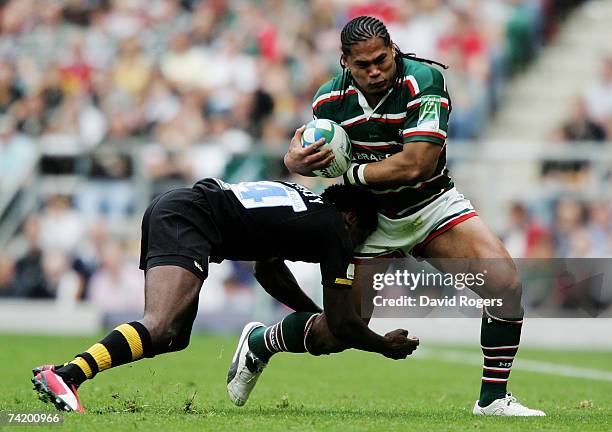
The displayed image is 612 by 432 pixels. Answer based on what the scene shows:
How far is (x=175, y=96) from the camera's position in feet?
57.8

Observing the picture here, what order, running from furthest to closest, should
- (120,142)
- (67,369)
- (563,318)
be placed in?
(120,142) → (563,318) → (67,369)

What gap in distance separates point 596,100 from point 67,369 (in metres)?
12.1

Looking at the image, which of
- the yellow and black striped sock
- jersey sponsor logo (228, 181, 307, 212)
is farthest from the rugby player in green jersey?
the yellow and black striped sock

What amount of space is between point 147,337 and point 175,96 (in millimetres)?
11272

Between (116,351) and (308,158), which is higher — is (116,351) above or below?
below

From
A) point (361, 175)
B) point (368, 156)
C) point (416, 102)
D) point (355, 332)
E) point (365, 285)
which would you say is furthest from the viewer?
point (365, 285)

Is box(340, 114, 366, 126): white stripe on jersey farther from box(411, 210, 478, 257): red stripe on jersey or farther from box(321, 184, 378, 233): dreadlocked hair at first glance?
box(411, 210, 478, 257): red stripe on jersey

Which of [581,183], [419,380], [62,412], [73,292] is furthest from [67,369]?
[581,183]

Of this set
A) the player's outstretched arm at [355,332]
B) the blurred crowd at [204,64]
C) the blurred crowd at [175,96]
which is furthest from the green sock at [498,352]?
the blurred crowd at [204,64]

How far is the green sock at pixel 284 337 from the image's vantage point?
774cm

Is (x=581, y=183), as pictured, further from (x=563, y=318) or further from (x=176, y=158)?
(x=176, y=158)

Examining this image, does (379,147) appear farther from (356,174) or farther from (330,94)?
(330,94)

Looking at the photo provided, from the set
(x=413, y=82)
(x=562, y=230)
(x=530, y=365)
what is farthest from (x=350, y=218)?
(x=562, y=230)

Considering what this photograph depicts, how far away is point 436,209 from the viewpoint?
7707 mm
